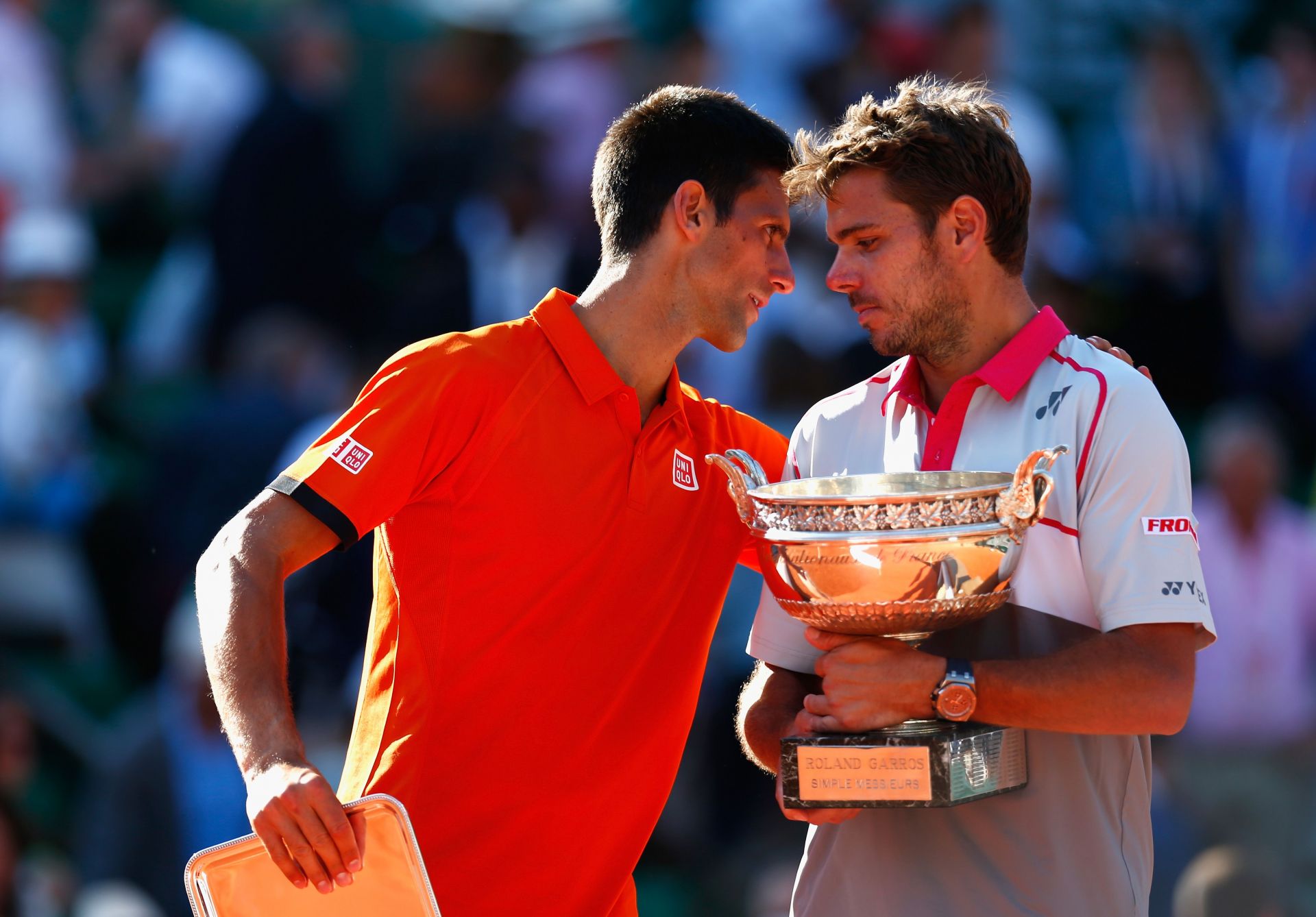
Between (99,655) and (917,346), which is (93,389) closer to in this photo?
(99,655)

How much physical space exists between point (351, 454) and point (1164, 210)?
16.8ft

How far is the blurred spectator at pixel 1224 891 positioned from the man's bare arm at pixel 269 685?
2.98 meters

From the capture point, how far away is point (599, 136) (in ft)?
23.5

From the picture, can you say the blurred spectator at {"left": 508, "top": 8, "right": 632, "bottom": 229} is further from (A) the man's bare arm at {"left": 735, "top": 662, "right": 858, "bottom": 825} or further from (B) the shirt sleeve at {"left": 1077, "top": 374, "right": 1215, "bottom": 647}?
(B) the shirt sleeve at {"left": 1077, "top": 374, "right": 1215, "bottom": 647}

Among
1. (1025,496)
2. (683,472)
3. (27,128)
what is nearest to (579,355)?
(683,472)

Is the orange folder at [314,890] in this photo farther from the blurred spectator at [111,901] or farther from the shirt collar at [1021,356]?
the blurred spectator at [111,901]

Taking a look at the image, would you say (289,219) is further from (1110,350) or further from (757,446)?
(1110,350)

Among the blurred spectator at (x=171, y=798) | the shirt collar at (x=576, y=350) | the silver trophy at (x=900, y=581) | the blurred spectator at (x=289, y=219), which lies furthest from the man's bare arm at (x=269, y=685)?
the blurred spectator at (x=289, y=219)

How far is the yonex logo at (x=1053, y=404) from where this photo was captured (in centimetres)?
264

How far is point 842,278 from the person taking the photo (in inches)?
110

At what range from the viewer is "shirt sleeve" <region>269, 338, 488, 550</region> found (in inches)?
106

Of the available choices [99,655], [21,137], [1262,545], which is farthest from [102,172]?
[1262,545]

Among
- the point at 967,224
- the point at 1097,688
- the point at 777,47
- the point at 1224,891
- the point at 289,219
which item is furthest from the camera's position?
the point at 777,47

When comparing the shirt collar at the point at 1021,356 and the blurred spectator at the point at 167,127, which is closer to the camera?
the shirt collar at the point at 1021,356
